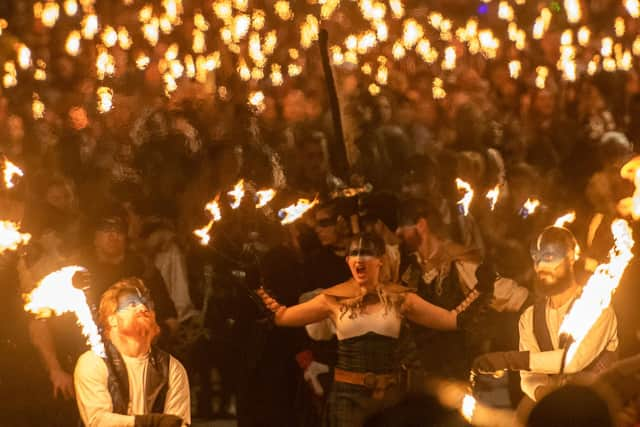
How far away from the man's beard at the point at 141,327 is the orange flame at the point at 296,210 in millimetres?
1872

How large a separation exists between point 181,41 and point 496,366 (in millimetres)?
8419

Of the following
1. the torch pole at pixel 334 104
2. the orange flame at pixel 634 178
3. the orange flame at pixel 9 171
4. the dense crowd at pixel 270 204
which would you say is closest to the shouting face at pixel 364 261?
the dense crowd at pixel 270 204

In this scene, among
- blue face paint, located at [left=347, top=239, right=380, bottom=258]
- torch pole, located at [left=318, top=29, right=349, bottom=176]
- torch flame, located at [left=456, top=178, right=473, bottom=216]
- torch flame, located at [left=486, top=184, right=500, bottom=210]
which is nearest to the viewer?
blue face paint, located at [left=347, top=239, right=380, bottom=258]

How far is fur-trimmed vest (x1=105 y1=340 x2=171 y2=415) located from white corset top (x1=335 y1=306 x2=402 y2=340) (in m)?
1.23

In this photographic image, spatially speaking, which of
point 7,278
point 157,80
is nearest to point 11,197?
point 7,278

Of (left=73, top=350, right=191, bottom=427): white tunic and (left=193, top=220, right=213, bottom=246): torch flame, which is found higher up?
(left=193, top=220, right=213, bottom=246): torch flame

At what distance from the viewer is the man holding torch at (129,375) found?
25.7 ft

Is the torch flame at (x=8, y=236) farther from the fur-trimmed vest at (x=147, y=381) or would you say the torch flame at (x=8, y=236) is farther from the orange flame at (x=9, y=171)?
the fur-trimmed vest at (x=147, y=381)

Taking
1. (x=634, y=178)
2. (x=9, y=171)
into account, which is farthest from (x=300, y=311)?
(x=634, y=178)

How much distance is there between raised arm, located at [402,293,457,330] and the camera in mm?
8945

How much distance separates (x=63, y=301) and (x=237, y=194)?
2085 mm

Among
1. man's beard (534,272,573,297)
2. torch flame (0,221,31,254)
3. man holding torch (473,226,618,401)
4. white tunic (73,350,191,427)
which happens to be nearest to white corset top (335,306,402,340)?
man holding torch (473,226,618,401)

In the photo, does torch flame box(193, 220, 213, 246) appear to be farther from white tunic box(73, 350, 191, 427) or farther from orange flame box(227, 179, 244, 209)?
white tunic box(73, 350, 191, 427)

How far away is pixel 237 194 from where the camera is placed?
→ 9641mm
